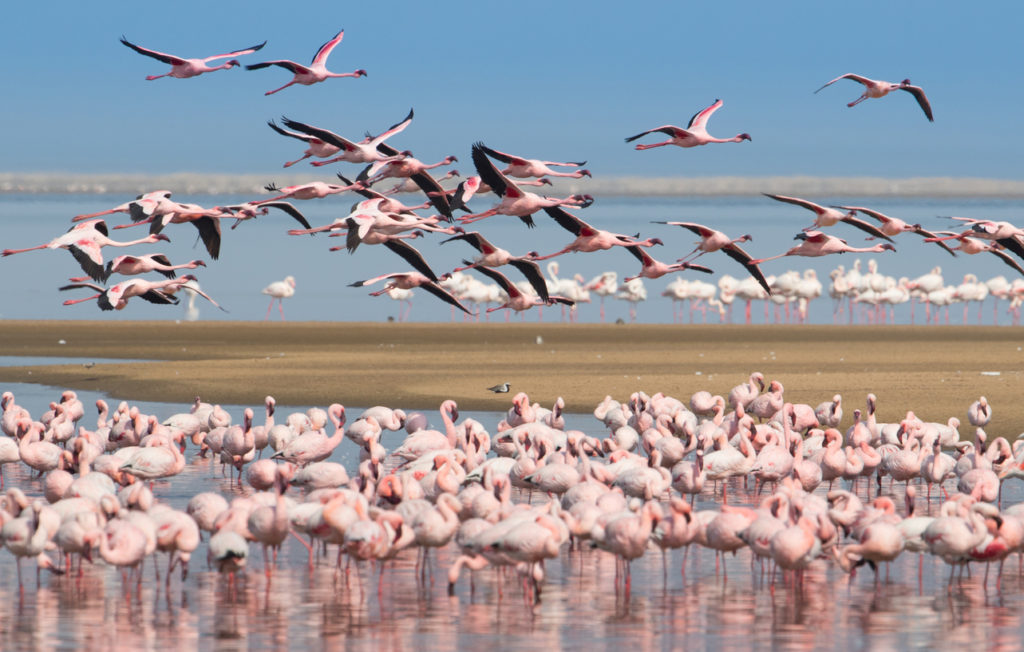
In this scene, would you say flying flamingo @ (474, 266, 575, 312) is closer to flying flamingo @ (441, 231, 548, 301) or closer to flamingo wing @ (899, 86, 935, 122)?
flying flamingo @ (441, 231, 548, 301)

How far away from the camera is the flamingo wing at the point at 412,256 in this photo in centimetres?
1980

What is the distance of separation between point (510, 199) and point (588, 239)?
5.90 feet

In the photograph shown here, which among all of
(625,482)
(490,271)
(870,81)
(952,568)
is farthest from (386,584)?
(870,81)

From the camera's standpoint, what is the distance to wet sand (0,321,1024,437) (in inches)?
1070

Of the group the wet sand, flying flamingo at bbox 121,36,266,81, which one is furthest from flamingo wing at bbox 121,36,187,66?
the wet sand

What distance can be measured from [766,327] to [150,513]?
156 ft

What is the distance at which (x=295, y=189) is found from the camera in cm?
2047

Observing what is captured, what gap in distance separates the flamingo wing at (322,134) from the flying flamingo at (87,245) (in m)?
2.79

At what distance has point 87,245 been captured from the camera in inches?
755

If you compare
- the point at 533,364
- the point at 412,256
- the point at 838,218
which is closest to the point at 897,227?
the point at 838,218

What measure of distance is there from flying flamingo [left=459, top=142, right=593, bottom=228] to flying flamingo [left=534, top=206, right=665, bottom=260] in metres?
0.23

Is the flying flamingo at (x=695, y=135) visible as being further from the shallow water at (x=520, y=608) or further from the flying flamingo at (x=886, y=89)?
the shallow water at (x=520, y=608)

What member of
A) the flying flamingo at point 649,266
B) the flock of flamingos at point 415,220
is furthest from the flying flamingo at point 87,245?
the flying flamingo at point 649,266

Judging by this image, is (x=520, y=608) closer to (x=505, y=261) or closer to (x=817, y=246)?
(x=505, y=261)
